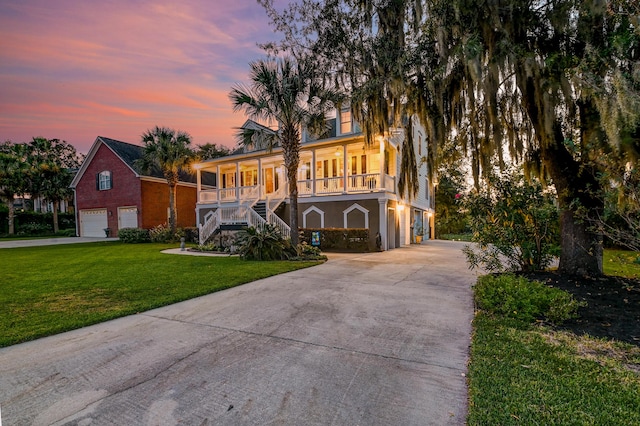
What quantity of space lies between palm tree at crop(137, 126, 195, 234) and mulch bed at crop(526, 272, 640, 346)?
1913 cm

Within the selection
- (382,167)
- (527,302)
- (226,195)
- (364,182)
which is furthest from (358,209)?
(527,302)

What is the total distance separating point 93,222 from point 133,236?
27.2 feet

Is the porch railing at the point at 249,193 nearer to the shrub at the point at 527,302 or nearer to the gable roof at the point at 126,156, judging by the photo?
the gable roof at the point at 126,156

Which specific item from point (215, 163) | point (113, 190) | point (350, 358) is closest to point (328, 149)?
point (215, 163)

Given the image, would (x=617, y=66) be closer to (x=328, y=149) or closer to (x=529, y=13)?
(x=529, y=13)

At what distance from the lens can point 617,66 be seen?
425cm

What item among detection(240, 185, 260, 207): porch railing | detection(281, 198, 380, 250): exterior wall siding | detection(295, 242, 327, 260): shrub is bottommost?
detection(295, 242, 327, 260): shrub

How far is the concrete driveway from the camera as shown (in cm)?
212

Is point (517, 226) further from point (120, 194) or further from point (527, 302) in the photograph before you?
point (120, 194)

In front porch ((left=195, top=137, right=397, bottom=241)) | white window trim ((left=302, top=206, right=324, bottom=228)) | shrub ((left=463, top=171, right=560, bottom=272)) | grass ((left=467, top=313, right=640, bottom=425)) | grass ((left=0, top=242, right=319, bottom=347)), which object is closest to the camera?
grass ((left=467, top=313, right=640, bottom=425))

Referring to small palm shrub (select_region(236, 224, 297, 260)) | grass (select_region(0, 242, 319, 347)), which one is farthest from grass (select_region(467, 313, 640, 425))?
small palm shrub (select_region(236, 224, 297, 260))

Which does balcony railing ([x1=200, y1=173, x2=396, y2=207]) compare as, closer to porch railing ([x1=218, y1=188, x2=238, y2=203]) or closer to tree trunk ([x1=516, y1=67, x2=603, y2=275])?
porch railing ([x1=218, y1=188, x2=238, y2=203])

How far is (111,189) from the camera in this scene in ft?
75.2

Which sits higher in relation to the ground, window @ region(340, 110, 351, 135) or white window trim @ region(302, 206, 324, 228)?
window @ region(340, 110, 351, 135)
